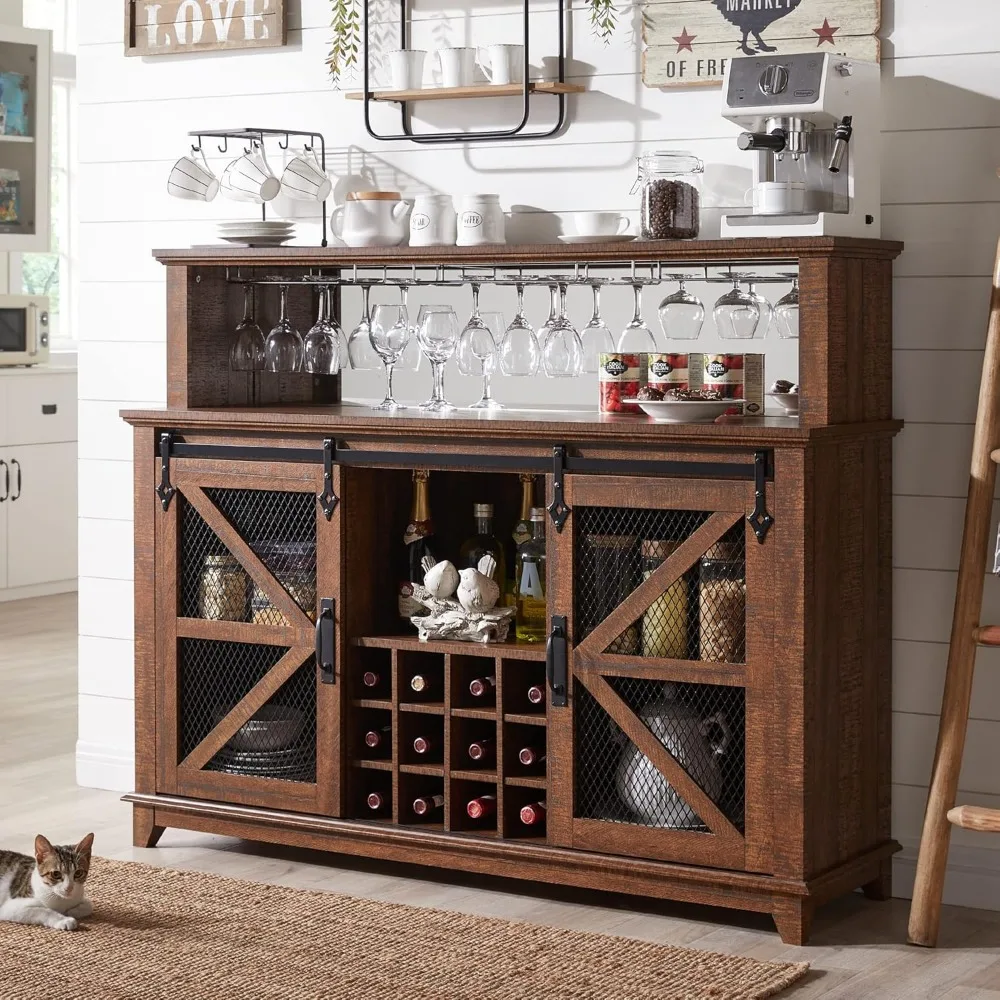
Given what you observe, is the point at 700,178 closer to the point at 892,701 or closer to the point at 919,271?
the point at 919,271

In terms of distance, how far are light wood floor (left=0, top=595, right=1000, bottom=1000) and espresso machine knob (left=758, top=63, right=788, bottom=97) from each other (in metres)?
1.69

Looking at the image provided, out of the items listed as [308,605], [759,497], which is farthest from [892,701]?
[308,605]

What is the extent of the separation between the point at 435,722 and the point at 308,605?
39cm

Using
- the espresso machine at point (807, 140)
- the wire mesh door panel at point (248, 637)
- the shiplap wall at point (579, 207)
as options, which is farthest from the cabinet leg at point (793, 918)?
the espresso machine at point (807, 140)

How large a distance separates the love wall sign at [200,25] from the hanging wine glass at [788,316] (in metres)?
1.50

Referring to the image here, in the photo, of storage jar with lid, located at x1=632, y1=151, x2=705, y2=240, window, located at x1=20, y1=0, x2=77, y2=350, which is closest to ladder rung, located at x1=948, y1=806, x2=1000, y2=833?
storage jar with lid, located at x1=632, y1=151, x2=705, y2=240

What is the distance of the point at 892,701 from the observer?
12.8 feet

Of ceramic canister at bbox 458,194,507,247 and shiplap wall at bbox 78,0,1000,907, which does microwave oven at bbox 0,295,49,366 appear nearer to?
shiplap wall at bbox 78,0,1000,907

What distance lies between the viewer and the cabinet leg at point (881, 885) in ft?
12.7

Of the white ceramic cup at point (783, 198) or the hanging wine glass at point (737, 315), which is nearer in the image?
the white ceramic cup at point (783, 198)

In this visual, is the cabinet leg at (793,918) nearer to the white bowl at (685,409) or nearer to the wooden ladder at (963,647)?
the wooden ladder at (963,647)

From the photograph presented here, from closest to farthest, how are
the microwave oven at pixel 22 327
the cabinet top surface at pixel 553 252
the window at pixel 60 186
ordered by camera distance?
the cabinet top surface at pixel 553 252 < the microwave oven at pixel 22 327 < the window at pixel 60 186

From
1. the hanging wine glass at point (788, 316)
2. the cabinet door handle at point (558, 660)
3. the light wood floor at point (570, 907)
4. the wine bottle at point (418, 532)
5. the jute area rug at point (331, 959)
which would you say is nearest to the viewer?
the jute area rug at point (331, 959)

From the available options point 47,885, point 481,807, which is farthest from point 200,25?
point 47,885
